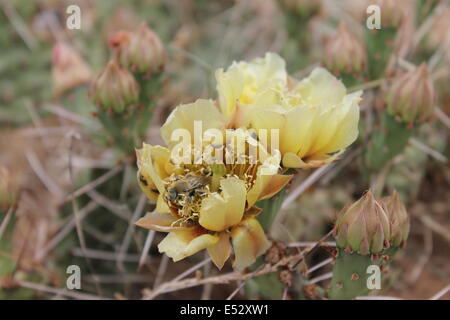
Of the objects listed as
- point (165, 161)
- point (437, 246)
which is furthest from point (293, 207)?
point (165, 161)

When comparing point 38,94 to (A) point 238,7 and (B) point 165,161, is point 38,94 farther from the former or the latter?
(B) point 165,161

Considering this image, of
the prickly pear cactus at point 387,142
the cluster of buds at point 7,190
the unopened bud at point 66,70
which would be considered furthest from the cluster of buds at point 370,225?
the unopened bud at point 66,70

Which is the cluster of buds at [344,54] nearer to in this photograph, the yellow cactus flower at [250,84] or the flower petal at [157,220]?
the yellow cactus flower at [250,84]

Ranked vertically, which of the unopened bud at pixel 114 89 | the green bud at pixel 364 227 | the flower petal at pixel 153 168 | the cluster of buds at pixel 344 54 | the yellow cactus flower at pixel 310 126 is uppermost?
the cluster of buds at pixel 344 54

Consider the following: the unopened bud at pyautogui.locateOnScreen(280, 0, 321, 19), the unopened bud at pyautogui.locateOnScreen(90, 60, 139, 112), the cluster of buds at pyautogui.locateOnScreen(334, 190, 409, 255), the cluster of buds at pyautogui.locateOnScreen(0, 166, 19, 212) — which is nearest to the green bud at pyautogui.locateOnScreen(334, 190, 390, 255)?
the cluster of buds at pyautogui.locateOnScreen(334, 190, 409, 255)

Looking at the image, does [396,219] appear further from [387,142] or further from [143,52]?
[143,52]

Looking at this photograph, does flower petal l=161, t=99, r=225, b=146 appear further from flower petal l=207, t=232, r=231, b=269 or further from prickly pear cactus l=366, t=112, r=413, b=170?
prickly pear cactus l=366, t=112, r=413, b=170

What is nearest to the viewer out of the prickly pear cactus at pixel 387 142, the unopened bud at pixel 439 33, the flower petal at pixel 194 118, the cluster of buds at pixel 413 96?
the flower petal at pixel 194 118
